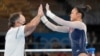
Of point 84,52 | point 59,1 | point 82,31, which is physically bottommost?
point 84,52

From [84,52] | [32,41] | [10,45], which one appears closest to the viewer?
[10,45]

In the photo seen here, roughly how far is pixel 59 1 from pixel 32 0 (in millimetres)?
642

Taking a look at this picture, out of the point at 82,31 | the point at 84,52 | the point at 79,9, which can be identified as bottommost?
the point at 84,52

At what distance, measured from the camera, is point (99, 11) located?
7.69 m

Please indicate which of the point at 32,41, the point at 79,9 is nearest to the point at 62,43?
the point at 32,41

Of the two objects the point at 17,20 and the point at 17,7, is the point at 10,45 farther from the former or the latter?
the point at 17,7

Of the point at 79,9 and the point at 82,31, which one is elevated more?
the point at 79,9

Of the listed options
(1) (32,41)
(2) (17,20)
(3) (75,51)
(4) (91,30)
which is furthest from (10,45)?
(4) (91,30)

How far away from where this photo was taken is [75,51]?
3.65 meters

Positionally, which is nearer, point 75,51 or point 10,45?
point 10,45

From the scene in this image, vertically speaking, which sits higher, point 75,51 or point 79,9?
point 79,9

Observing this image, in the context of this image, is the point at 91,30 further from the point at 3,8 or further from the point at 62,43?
the point at 3,8

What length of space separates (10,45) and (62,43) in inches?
167

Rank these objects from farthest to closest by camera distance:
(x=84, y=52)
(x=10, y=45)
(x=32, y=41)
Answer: (x=32, y=41), (x=84, y=52), (x=10, y=45)
